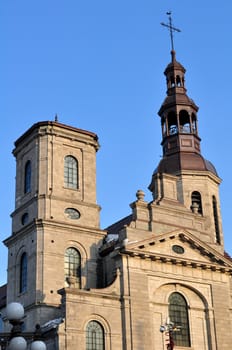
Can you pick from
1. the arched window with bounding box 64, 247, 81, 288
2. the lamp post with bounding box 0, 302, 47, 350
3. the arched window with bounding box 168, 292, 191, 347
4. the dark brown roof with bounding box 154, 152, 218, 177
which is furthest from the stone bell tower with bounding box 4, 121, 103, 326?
the lamp post with bounding box 0, 302, 47, 350

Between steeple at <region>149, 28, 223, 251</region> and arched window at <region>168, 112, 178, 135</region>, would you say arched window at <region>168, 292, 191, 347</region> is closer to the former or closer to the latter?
steeple at <region>149, 28, 223, 251</region>

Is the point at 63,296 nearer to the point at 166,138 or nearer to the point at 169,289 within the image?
the point at 169,289

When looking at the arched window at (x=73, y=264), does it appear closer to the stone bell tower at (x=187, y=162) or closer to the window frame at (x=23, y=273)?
the window frame at (x=23, y=273)

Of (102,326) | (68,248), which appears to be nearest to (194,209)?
(68,248)

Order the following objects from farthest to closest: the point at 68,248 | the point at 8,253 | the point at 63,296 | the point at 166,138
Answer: the point at 166,138, the point at 8,253, the point at 68,248, the point at 63,296

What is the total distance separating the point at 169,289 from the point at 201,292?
7.77 feet

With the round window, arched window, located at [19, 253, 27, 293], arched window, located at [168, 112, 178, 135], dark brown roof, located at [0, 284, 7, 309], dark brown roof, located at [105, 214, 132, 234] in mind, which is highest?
arched window, located at [168, 112, 178, 135]

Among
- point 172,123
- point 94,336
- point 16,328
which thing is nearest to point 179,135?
point 172,123

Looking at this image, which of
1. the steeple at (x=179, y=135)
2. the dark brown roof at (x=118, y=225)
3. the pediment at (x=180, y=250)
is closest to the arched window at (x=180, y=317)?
the pediment at (x=180, y=250)

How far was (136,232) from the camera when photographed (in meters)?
39.8

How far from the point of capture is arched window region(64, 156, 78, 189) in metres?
43.2

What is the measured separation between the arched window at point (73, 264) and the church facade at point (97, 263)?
0.21 ft

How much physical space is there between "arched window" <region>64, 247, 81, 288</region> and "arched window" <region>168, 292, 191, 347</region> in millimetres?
5706

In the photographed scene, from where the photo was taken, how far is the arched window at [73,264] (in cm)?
4044
